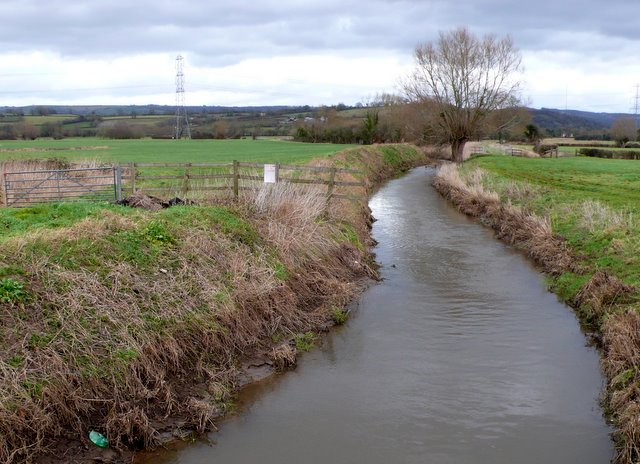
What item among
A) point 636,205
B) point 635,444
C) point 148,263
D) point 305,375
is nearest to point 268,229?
point 148,263

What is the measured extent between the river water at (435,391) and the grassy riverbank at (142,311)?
24.6 inches

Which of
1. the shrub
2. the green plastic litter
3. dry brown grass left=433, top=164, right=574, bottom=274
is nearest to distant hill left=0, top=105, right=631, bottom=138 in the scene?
the shrub

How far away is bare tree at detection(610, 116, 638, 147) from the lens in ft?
247

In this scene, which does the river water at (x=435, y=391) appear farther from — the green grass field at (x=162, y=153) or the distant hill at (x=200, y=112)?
the distant hill at (x=200, y=112)

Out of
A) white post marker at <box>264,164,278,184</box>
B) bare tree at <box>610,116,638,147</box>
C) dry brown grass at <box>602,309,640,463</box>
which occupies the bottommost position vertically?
dry brown grass at <box>602,309,640,463</box>

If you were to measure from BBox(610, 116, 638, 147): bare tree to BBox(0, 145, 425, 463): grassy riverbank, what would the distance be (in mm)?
71812

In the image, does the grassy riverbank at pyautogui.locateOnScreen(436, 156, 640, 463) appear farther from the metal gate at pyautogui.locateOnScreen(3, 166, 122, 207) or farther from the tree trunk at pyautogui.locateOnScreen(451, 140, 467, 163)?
the tree trunk at pyautogui.locateOnScreen(451, 140, 467, 163)

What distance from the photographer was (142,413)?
7277mm

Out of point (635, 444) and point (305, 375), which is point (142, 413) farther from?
point (635, 444)

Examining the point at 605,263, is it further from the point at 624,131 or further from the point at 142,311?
the point at 624,131

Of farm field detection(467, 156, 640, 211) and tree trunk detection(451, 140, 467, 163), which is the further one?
tree trunk detection(451, 140, 467, 163)

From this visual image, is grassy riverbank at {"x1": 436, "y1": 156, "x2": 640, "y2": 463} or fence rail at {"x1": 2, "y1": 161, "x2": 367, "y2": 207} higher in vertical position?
fence rail at {"x1": 2, "y1": 161, "x2": 367, "y2": 207}

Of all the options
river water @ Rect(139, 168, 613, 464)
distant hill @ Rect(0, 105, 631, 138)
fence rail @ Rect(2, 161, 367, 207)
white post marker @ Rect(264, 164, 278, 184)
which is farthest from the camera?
distant hill @ Rect(0, 105, 631, 138)

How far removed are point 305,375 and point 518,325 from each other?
15.6 ft
